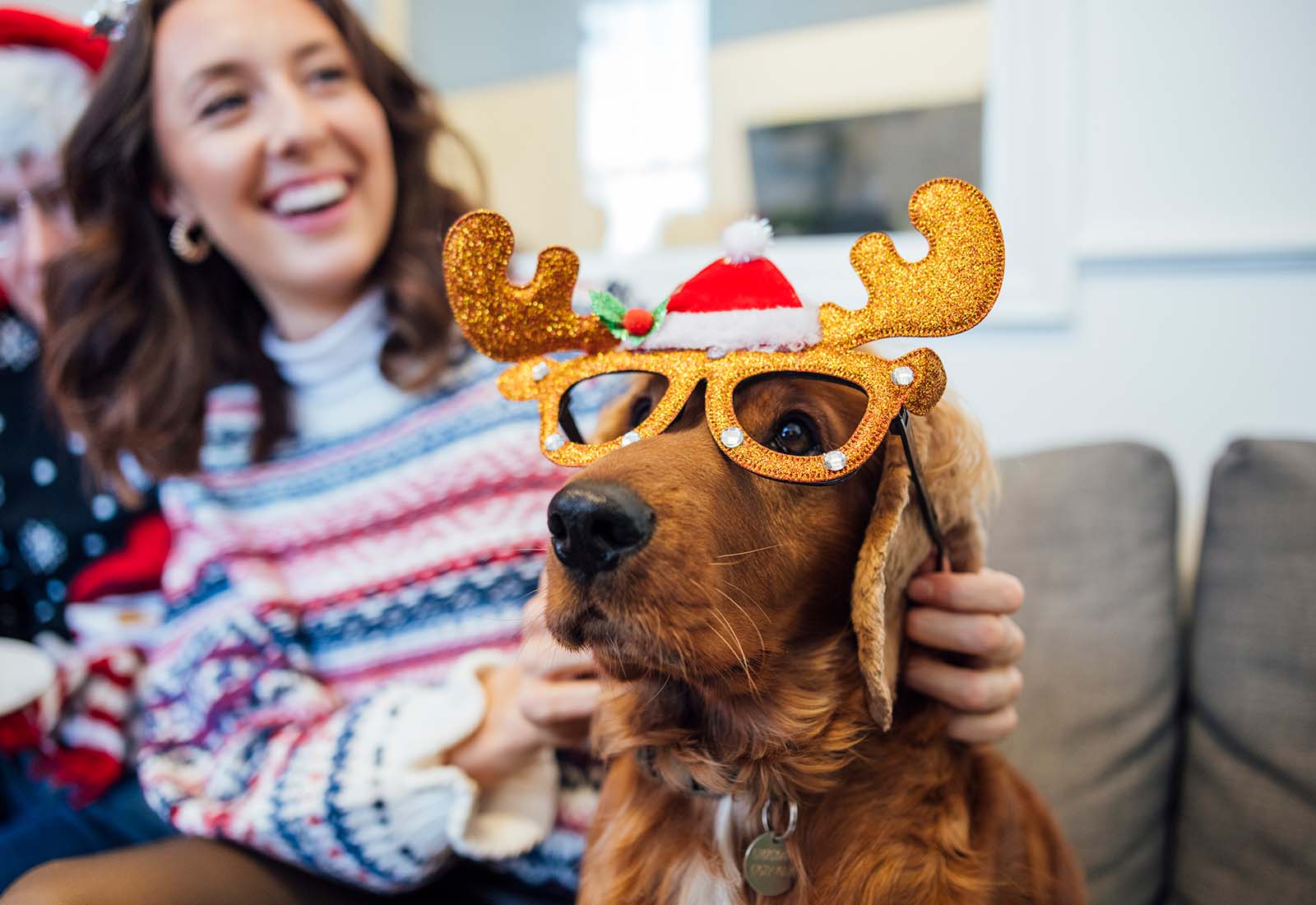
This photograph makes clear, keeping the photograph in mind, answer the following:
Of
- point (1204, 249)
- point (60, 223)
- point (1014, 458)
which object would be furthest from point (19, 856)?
point (1204, 249)

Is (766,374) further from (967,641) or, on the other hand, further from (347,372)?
(347,372)

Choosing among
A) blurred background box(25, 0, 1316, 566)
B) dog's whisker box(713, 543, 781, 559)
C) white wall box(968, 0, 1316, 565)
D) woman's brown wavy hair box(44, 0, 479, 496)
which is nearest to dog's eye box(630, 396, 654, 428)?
dog's whisker box(713, 543, 781, 559)

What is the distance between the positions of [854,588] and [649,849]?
0.36 metres

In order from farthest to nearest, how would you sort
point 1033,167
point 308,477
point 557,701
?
point 1033,167 < point 308,477 < point 557,701

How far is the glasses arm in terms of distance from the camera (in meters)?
0.74

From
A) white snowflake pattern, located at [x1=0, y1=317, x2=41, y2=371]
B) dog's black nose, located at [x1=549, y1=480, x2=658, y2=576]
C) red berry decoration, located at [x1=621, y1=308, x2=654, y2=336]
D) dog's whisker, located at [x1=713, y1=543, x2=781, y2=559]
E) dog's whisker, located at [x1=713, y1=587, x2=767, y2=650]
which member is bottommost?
dog's whisker, located at [x1=713, y1=587, x2=767, y2=650]

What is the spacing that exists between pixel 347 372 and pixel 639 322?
2.82 ft

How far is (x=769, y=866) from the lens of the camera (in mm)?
837

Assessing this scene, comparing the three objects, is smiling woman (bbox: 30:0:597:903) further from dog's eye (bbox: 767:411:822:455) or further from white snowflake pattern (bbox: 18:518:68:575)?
dog's eye (bbox: 767:411:822:455)

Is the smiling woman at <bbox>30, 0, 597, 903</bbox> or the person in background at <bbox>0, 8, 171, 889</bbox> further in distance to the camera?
the person in background at <bbox>0, 8, 171, 889</bbox>

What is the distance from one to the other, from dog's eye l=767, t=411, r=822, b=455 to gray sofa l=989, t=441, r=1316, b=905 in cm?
80

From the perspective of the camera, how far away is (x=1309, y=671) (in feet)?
3.85

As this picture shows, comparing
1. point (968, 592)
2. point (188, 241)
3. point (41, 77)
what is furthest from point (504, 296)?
point (41, 77)

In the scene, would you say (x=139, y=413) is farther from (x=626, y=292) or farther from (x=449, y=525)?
(x=626, y=292)
